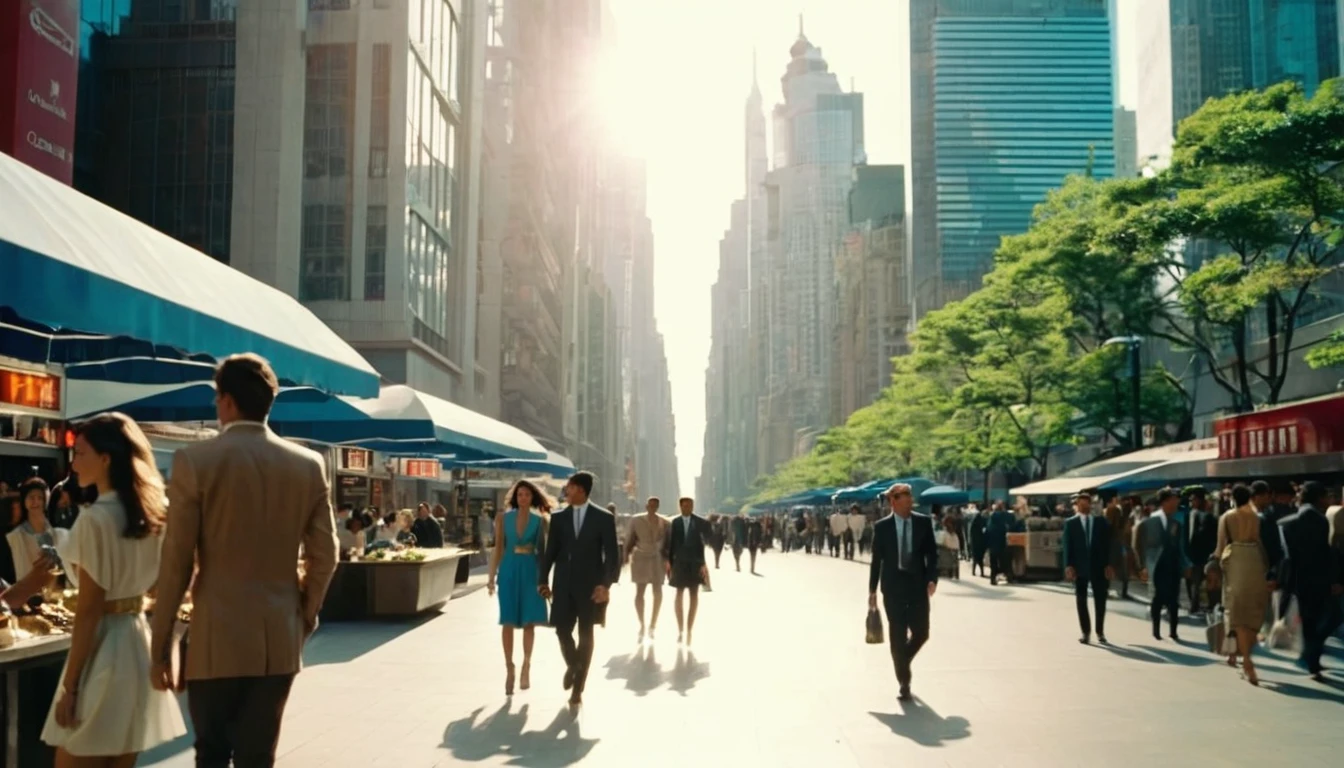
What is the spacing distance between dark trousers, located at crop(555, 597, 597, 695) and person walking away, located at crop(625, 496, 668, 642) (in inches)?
208

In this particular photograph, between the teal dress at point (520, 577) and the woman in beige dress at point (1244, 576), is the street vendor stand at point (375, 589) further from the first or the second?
the woman in beige dress at point (1244, 576)

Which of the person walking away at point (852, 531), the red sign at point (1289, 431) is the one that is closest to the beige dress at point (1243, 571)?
the red sign at point (1289, 431)

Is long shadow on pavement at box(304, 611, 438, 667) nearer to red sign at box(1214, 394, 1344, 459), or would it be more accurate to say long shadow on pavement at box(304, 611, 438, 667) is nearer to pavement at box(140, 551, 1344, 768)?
pavement at box(140, 551, 1344, 768)

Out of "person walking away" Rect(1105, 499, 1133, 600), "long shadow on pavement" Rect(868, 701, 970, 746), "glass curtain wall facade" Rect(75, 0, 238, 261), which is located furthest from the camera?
"glass curtain wall facade" Rect(75, 0, 238, 261)

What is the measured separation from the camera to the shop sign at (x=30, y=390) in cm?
1151

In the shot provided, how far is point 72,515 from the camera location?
16.4 meters

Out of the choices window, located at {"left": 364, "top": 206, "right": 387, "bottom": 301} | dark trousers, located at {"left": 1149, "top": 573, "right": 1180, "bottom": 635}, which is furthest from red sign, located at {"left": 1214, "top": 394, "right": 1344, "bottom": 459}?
window, located at {"left": 364, "top": 206, "right": 387, "bottom": 301}

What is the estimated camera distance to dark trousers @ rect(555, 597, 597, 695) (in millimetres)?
10367

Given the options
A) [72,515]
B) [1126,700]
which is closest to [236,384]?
[1126,700]

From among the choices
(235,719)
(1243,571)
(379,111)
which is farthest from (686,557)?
(379,111)

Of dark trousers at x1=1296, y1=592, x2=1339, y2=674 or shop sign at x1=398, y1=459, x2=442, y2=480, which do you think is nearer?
dark trousers at x1=1296, y1=592, x2=1339, y2=674

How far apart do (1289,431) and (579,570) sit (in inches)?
528

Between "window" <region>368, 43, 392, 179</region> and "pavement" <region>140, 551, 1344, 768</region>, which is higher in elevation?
"window" <region>368, 43, 392, 179</region>

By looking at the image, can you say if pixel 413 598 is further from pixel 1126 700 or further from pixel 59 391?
pixel 1126 700
